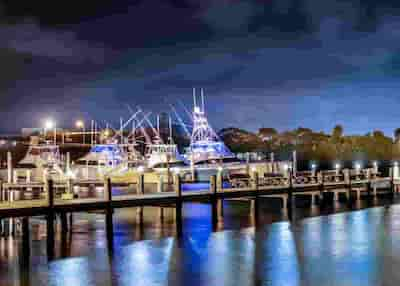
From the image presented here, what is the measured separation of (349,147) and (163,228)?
139 m

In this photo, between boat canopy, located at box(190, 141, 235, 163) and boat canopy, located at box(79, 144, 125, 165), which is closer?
boat canopy, located at box(79, 144, 125, 165)

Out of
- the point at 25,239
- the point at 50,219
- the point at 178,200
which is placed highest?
the point at 178,200

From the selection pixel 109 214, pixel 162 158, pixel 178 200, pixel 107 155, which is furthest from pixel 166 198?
pixel 162 158

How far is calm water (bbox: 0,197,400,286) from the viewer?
21531mm

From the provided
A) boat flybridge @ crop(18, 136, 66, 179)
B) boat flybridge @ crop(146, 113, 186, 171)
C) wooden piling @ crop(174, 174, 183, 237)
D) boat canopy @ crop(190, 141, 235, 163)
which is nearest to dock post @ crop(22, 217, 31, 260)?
wooden piling @ crop(174, 174, 183, 237)

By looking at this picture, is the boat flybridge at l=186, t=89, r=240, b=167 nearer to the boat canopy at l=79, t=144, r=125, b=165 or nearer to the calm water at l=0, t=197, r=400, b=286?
the boat canopy at l=79, t=144, r=125, b=165

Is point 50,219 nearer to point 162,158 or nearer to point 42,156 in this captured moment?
point 162,158

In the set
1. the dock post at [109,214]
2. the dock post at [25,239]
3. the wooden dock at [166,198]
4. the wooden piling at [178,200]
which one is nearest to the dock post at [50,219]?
the wooden dock at [166,198]

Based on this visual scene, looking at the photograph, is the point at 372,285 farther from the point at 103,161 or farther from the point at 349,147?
the point at 349,147

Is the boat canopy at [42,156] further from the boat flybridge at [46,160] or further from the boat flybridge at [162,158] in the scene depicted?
the boat flybridge at [162,158]

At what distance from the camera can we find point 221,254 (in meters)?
25.6

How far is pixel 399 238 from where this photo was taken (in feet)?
97.8

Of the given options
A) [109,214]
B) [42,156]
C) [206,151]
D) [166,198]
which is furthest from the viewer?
[206,151]

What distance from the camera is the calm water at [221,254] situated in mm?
21531
